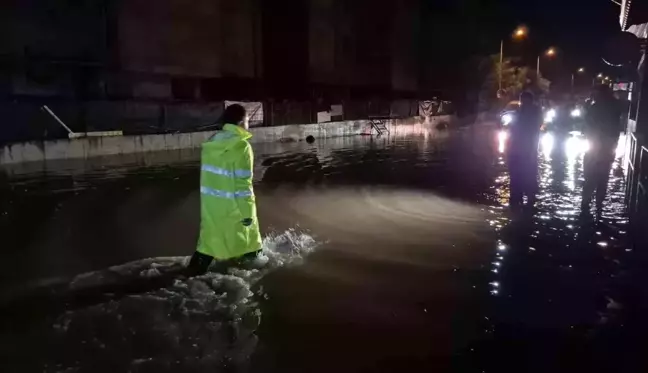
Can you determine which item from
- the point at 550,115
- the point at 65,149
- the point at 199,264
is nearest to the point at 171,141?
the point at 65,149

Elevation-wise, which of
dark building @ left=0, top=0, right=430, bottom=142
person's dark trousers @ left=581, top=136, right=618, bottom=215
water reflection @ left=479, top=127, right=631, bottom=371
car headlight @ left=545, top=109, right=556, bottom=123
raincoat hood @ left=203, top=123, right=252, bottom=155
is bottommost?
water reflection @ left=479, top=127, right=631, bottom=371

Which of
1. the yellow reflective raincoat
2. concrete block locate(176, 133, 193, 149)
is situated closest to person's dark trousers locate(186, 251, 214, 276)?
the yellow reflective raincoat

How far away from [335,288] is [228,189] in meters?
1.47

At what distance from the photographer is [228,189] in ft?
19.5

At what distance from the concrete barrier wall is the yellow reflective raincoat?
529 inches

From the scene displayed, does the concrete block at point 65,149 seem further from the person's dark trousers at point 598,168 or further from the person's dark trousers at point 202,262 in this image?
the person's dark trousers at point 598,168

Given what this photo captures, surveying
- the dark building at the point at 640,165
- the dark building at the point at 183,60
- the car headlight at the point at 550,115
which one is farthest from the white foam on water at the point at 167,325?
the car headlight at the point at 550,115

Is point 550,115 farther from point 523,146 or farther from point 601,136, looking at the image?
point 601,136

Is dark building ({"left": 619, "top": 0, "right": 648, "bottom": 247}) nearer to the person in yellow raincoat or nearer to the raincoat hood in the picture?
the person in yellow raincoat

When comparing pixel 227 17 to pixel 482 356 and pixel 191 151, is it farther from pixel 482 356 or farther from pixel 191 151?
pixel 482 356

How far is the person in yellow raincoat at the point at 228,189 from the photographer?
19.3ft

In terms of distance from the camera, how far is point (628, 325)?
5156 mm

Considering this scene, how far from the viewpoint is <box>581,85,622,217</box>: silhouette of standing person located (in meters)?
10.1

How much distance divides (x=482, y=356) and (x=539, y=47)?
64811mm
